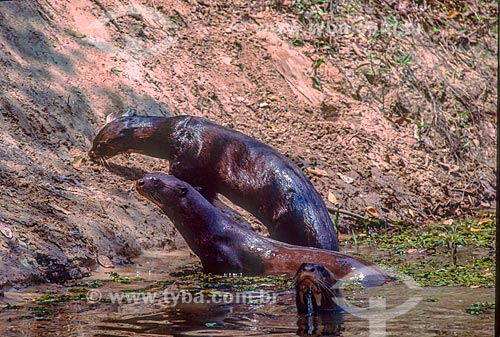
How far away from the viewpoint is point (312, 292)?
210 inches

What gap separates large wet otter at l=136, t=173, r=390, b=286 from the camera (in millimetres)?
6641

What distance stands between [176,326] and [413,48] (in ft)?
25.8

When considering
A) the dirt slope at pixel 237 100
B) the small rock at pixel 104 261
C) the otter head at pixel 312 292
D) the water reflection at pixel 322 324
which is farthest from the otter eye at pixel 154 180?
the water reflection at pixel 322 324

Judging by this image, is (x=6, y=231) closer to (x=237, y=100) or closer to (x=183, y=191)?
(x=183, y=191)

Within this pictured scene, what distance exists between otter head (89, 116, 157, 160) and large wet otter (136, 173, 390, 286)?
1.46 metres

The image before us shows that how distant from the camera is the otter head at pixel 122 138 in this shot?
8625mm

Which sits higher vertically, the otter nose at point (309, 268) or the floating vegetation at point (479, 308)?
the otter nose at point (309, 268)

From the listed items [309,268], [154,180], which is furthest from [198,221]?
[309,268]

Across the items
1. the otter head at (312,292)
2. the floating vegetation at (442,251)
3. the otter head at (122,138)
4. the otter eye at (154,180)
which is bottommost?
the floating vegetation at (442,251)

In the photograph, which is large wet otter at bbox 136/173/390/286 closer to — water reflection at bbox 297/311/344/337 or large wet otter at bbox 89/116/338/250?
large wet otter at bbox 89/116/338/250

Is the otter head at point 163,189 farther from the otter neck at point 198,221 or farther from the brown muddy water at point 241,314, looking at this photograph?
the brown muddy water at point 241,314

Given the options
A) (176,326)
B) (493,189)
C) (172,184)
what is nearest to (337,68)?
(493,189)

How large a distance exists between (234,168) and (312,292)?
2.96 meters

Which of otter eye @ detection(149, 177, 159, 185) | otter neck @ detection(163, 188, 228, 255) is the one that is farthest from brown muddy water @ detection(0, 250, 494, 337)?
otter eye @ detection(149, 177, 159, 185)
